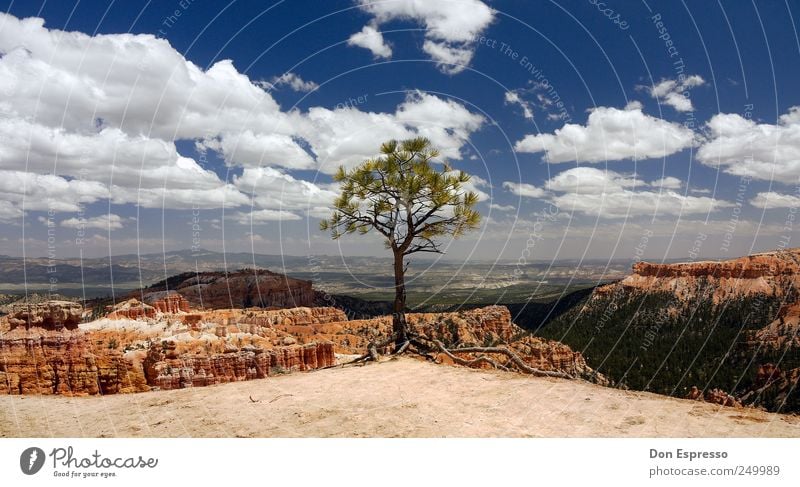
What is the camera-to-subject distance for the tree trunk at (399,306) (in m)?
17.9

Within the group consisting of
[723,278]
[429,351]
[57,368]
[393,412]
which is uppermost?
[393,412]

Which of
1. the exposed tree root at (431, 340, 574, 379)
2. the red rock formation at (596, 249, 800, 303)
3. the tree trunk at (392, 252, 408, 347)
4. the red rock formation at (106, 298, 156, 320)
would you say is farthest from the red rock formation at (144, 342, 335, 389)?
the red rock formation at (596, 249, 800, 303)

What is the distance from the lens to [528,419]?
30.7 ft

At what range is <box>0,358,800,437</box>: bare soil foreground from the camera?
8.93 metres

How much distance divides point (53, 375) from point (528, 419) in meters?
27.3

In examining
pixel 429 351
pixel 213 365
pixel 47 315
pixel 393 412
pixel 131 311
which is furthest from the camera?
pixel 131 311

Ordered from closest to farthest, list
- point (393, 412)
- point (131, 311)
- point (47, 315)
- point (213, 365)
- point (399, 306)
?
point (393, 412), point (399, 306), point (213, 365), point (47, 315), point (131, 311)

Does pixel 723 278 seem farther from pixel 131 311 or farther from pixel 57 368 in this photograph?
pixel 57 368

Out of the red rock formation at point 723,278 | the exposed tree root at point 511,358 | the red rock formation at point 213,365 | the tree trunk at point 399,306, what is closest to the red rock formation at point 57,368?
the red rock formation at point 213,365

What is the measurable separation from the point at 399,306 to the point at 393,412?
27.2 ft

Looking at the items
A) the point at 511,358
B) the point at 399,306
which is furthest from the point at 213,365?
the point at 511,358

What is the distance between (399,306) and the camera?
1805cm
